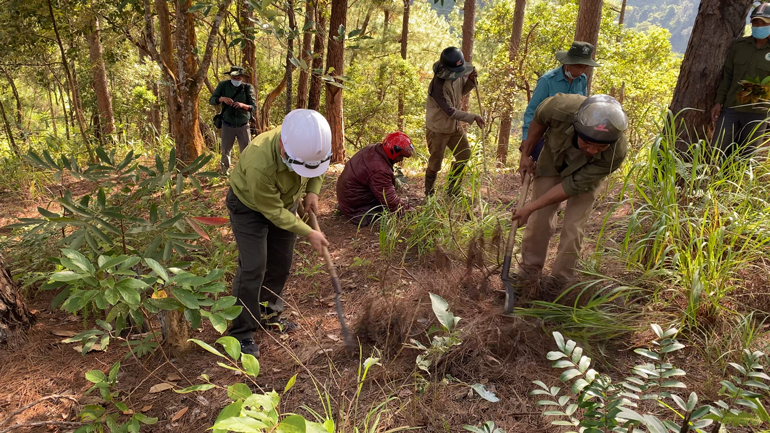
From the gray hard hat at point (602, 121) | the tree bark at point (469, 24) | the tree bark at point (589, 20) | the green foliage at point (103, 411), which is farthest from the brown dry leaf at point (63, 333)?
the tree bark at point (469, 24)

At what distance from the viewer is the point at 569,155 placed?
9.22ft

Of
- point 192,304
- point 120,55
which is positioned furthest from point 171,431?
point 120,55

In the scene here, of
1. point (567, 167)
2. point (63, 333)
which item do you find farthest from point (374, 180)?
point (63, 333)

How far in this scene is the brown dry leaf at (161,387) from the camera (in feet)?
7.79

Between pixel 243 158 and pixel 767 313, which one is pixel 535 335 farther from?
pixel 243 158

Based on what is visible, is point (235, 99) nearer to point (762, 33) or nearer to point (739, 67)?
point (739, 67)

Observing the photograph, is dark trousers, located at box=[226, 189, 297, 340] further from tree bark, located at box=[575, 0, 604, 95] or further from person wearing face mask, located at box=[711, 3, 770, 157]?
tree bark, located at box=[575, 0, 604, 95]

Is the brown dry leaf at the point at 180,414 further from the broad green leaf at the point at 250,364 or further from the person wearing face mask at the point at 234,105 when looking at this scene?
the person wearing face mask at the point at 234,105

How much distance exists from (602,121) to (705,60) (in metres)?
1.65

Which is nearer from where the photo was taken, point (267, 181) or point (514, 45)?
point (267, 181)

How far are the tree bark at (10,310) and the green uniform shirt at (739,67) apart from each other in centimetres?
485

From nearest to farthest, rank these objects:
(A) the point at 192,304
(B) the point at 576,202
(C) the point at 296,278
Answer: (A) the point at 192,304, (B) the point at 576,202, (C) the point at 296,278

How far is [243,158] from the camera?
2518mm

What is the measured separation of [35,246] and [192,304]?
2.62 metres
